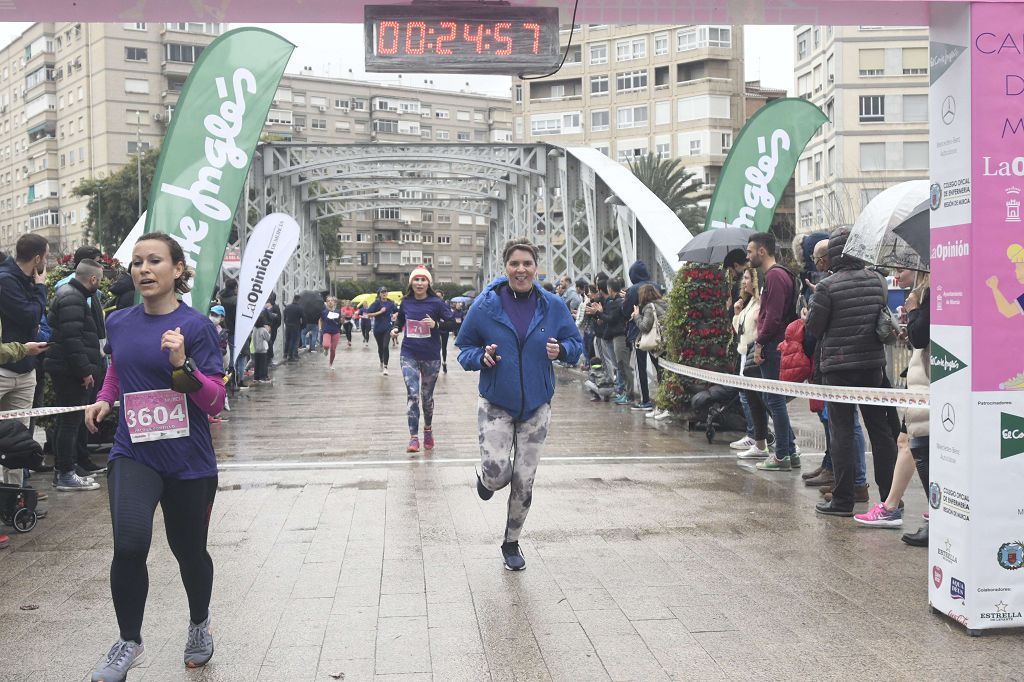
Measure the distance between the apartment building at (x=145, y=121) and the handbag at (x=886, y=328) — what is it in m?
79.1

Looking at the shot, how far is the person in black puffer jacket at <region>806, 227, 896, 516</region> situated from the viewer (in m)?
7.64

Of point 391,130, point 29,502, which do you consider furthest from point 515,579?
point 391,130

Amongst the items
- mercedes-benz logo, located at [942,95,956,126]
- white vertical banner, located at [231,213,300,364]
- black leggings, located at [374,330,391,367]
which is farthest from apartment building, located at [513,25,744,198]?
mercedes-benz logo, located at [942,95,956,126]

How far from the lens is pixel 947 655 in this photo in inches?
185

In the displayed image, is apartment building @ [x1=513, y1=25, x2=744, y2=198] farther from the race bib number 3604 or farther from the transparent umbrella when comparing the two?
the race bib number 3604

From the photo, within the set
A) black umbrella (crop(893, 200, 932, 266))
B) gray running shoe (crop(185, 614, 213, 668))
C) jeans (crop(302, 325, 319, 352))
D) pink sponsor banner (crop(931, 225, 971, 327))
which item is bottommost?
jeans (crop(302, 325, 319, 352))

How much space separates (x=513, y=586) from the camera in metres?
5.86

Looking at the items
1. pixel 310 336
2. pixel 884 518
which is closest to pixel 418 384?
pixel 884 518

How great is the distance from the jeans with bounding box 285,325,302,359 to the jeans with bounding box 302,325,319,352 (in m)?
4.28

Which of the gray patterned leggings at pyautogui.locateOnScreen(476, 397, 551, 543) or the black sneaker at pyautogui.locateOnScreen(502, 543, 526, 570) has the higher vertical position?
the gray patterned leggings at pyautogui.locateOnScreen(476, 397, 551, 543)

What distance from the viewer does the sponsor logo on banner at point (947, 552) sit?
5.14 metres

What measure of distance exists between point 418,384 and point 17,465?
15.1 feet

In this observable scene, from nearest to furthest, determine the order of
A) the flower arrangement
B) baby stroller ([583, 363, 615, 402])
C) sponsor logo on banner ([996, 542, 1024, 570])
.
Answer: sponsor logo on banner ([996, 542, 1024, 570]) < the flower arrangement < baby stroller ([583, 363, 615, 402])

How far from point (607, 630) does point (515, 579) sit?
104 cm
